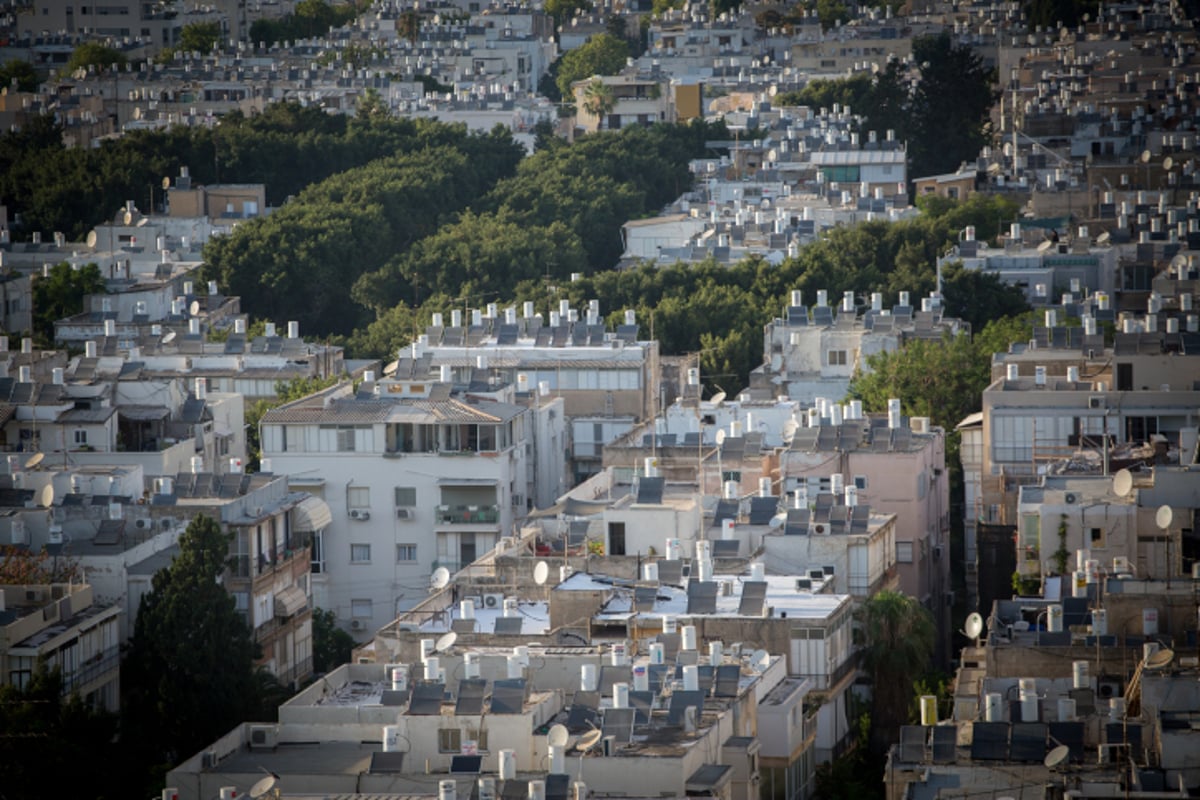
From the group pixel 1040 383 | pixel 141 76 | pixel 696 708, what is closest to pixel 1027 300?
pixel 1040 383

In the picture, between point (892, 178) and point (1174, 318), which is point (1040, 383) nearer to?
point (1174, 318)

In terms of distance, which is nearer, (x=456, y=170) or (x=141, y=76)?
(x=456, y=170)

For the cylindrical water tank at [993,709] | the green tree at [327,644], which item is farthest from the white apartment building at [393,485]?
the cylindrical water tank at [993,709]

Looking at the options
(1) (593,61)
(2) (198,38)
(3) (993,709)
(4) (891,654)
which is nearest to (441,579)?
(4) (891,654)

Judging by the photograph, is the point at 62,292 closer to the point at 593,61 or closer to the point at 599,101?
the point at 599,101

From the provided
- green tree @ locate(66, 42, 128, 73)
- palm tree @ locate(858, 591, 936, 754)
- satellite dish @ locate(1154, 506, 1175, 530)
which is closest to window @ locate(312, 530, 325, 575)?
palm tree @ locate(858, 591, 936, 754)

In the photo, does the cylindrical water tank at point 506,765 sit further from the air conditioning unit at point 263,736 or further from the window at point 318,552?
the window at point 318,552

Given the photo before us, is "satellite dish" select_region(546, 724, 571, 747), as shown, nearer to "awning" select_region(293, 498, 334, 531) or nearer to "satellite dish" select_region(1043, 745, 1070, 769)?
"satellite dish" select_region(1043, 745, 1070, 769)
